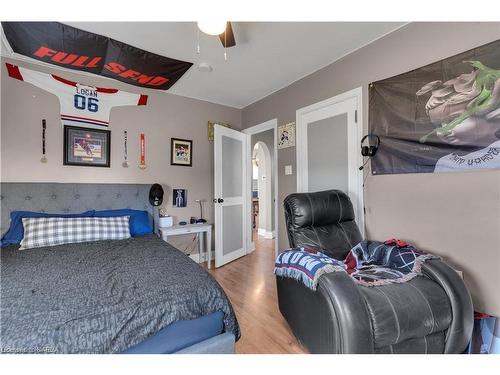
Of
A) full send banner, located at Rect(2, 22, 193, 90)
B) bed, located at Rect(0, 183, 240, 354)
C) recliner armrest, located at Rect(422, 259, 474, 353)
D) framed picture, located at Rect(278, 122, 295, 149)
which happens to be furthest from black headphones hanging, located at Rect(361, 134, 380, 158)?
full send banner, located at Rect(2, 22, 193, 90)

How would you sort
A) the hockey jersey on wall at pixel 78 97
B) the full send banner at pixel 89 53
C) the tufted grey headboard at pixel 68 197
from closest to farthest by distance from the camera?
the full send banner at pixel 89 53, the tufted grey headboard at pixel 68 197, the hockey jersey on wall at pixel 78 97

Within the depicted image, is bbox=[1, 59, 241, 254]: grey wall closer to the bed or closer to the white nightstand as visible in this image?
the white nightstand

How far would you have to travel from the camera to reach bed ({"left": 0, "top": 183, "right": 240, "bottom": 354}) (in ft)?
2.97

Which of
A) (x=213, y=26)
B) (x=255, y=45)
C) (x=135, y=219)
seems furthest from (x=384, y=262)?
(x=135, y=219)

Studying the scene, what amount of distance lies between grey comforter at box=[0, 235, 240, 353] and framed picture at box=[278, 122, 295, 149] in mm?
2032

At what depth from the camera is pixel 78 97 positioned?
2.61 m

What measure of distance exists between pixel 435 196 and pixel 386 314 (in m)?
1.13

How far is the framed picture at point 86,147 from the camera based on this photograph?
2564mm

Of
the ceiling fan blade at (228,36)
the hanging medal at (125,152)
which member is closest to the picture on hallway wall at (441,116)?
the ceiling fan blade at (228,36)

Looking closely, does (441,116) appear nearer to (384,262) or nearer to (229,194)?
(384,262)

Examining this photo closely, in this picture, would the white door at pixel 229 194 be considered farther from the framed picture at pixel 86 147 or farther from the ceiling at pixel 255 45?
the framed picture at pixel 86 147

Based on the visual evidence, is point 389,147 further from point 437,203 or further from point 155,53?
point 155,53

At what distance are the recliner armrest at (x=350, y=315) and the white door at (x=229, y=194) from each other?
220 centimetres
